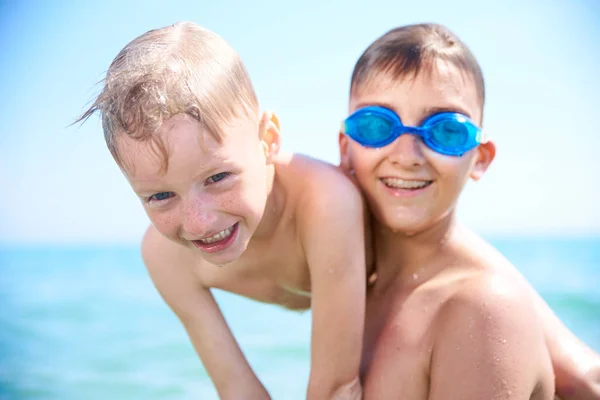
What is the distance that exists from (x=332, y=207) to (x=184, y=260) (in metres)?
0.97

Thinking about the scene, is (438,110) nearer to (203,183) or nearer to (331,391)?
(203,183)

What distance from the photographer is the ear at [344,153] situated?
3529 millimetres

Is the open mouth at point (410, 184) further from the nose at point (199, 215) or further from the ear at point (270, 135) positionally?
the nose at point (199, 215)

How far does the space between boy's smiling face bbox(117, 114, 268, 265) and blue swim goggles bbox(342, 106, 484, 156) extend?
0.59 meters

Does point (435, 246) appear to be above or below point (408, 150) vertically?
below

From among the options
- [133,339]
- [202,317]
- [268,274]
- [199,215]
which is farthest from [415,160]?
[133,339]

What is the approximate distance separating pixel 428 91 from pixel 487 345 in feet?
4.04

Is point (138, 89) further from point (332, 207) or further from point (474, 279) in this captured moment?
point (474, 279)

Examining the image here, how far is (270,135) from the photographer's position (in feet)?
10.3

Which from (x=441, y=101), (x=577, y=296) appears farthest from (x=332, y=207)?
(x=577, y=296)

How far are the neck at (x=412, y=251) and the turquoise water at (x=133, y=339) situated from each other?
720 cm

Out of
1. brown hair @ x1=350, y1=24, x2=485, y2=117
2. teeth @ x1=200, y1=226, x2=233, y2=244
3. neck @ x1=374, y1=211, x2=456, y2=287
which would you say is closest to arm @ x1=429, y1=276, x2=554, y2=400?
neck @ x1=374, y1=211, x2=456, y2=287

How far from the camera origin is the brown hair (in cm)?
311

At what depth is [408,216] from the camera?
10.7ft
